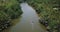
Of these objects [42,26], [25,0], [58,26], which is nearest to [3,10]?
[42,26]

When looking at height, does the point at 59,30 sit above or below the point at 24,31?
below

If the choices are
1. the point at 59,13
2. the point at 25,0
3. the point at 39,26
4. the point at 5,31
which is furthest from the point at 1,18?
the point at 25,0

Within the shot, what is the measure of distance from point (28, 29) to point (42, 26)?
1107 mm

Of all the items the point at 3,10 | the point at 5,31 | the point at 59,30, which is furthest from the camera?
the point at 3,10

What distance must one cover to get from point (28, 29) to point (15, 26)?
3.96ft

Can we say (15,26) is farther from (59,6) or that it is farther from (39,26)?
(59,6)

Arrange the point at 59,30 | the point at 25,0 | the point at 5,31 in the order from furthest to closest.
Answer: the point at 25,0 → the point at 5,31 → the point at 59,30

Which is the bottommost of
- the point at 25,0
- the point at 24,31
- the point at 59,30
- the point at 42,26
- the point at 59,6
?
the point at 59,30

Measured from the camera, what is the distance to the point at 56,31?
26.8 ft

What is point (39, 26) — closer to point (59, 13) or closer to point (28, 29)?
point (28, 29)

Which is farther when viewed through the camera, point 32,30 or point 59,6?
point 59,6

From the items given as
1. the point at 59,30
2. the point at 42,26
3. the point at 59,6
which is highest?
the point at 59,6

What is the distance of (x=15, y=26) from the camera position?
10898mm

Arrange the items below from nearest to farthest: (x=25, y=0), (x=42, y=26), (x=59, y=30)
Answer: (x=59, y=30) → (x=42, y=26) → (x=25, y=0)
